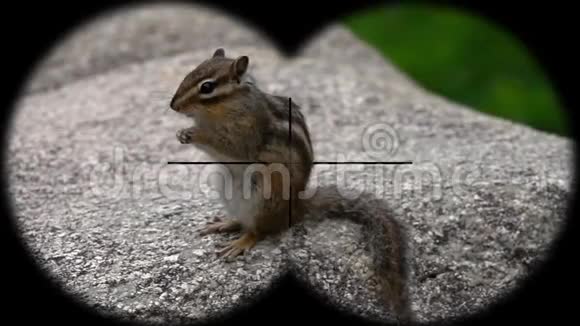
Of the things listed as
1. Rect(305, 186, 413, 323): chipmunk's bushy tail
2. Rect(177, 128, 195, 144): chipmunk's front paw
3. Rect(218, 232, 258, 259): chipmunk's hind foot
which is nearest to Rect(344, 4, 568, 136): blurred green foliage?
Rect(305, 186, 413, 323): chipmunk's bushy tail

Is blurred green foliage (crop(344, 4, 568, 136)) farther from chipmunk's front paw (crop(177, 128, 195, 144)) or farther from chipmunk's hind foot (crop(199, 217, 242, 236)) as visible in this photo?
chipmunk's front paw (crop(177, 128, 195, 144))

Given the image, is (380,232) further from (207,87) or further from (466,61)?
(466,61)

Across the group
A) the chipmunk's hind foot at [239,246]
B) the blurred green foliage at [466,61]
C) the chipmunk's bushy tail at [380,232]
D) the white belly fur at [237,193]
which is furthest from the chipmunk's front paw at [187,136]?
the blurred green foliage at [466,61]

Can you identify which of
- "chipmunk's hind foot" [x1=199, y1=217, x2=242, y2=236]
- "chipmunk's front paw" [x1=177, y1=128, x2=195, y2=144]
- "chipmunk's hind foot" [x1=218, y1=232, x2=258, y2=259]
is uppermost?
"chipmunk's front paw" [x1=177, y1=128, x2=195, y2=144]

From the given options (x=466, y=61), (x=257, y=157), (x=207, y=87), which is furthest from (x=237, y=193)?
(x=466, y=61)

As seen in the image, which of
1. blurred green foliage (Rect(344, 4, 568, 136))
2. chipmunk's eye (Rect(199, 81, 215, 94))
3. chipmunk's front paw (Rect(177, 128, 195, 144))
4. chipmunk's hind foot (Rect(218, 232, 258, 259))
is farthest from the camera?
blurred green foliage (Rect(344, 4, 568, 136))

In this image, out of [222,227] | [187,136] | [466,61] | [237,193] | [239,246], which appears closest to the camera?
[187,136]
